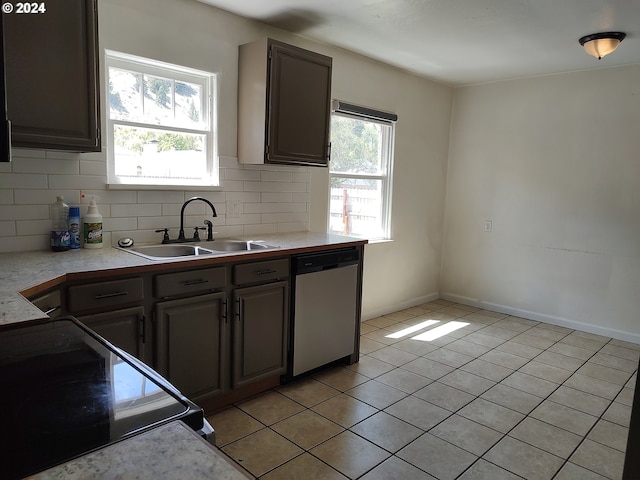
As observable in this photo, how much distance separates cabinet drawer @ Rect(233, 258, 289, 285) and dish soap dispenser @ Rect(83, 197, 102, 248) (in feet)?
2.60

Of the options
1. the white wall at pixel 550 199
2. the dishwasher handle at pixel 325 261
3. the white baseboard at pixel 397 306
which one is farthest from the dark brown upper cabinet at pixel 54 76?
the white wall at pixel 550 199

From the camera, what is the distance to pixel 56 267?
6.61 feet

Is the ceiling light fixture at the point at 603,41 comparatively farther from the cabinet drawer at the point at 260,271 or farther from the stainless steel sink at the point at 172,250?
the stainless steel sink at the point at 172,250

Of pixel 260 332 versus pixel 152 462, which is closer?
pixel 152 462

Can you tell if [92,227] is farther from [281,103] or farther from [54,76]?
[281,103]

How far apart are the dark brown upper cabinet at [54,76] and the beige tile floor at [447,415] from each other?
173 centimetres

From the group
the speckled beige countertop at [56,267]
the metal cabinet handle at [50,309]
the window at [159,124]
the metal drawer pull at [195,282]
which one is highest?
the window at [159,124]

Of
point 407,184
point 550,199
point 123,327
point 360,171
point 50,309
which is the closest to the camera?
point 50,309

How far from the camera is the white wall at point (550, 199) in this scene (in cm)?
412

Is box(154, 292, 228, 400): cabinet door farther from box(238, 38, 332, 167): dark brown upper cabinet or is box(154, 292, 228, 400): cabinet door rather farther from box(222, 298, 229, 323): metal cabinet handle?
box(238, 38, 332, 167): dark brown upper cabinet

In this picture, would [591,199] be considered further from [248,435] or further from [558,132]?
[248,435]

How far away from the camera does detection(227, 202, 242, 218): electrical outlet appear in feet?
10.6

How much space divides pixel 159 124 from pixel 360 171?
205 cm

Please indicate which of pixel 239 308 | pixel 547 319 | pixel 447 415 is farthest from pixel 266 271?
pixel 547 319
